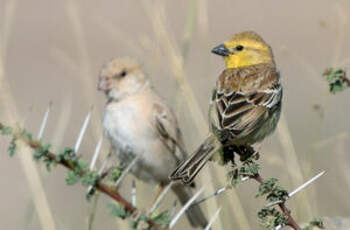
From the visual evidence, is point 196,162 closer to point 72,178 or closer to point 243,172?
point 243,172

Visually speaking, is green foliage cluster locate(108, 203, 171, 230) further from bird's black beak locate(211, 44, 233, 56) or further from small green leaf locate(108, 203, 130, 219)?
bird's black beak locate(211, 44, 233, 56)

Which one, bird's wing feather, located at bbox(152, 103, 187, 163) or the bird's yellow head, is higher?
the bird's yellow head

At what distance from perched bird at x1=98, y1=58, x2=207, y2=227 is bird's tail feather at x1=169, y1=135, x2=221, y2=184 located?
1.46 metres

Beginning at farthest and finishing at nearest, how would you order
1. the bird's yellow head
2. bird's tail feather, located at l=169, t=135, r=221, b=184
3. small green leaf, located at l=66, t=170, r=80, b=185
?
1. the bird's yellow head
2. bird's tail feather, located at l=169, t=135, r=221, b=184
3. small green leaf, located at l=66, t=170, r=80, b=185

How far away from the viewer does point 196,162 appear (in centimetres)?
356

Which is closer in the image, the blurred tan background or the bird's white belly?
the blurred tan background

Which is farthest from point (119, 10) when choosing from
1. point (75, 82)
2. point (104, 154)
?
Result: point (104, 154)

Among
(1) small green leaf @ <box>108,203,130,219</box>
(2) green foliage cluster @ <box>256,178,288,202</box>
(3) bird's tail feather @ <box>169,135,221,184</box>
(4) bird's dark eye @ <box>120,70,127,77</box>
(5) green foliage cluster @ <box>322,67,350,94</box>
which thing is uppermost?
(5) green foliage cluster @ <box>322,67,350,94</box>

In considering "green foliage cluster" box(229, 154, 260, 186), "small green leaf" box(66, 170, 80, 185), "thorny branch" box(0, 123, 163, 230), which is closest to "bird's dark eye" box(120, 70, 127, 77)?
"green foliage cluster" box(229, 154, 260, 186)

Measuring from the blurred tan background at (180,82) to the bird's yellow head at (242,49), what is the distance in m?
0.15

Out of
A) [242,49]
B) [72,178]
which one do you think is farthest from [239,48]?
[72,178]

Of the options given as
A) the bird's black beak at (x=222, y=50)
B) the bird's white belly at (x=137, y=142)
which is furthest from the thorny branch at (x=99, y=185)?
the bird's black beak at (x=222, y=50)

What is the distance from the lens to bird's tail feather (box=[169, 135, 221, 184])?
134 inches

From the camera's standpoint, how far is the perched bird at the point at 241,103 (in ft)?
12.4
